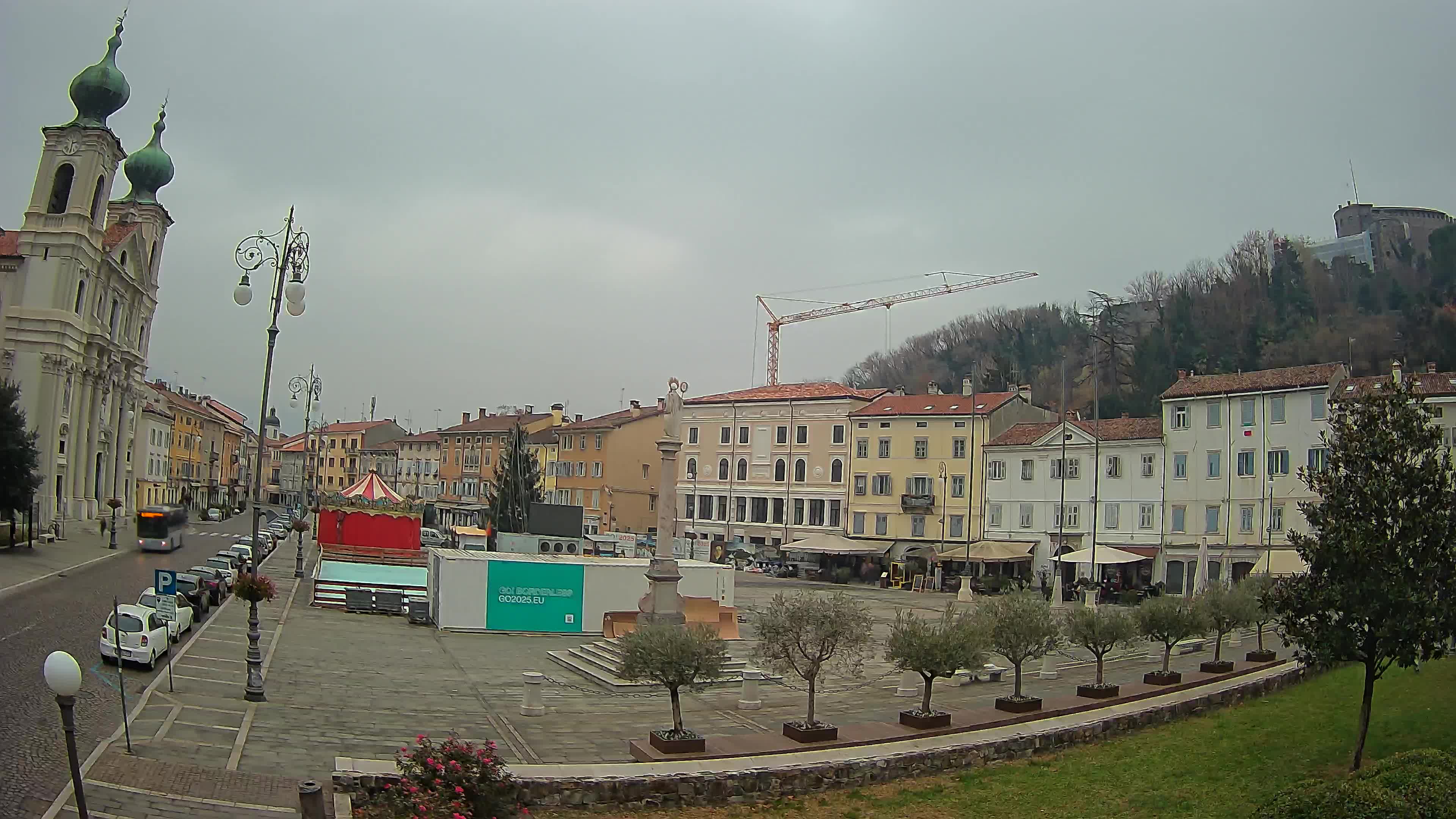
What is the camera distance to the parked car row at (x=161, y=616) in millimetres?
21641

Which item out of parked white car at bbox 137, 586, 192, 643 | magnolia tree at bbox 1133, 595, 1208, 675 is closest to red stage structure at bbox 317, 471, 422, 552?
parked white car at bbox 137, 586, 192, 643

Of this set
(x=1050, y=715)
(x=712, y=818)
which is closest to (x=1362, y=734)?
(x=1050, y=715)

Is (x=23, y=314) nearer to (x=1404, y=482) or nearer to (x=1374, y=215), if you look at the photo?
(x=1404, y=482)

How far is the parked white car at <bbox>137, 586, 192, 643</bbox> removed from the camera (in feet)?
81.1

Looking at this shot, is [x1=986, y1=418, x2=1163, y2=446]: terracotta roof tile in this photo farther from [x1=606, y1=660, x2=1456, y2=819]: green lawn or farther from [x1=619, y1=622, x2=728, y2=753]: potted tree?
[x1=619, y1=622, x2=728, y2=753]: potted tree

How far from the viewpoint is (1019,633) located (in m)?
20.6

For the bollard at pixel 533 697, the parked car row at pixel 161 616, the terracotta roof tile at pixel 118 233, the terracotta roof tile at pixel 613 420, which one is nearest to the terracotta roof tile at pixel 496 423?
the terracotta roof tile at pixel 613 420

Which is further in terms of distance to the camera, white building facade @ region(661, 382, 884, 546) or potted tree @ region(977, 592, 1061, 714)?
white building facade @ region(661, 382, 884, 546)

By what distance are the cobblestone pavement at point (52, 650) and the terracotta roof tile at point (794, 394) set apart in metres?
34.2

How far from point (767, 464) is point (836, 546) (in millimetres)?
10411

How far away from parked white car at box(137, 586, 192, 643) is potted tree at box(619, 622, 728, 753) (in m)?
13.1

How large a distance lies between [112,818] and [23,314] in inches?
2431

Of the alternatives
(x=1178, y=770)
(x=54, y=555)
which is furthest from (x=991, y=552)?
(x=54, y=555)

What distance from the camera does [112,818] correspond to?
11.7 metres
